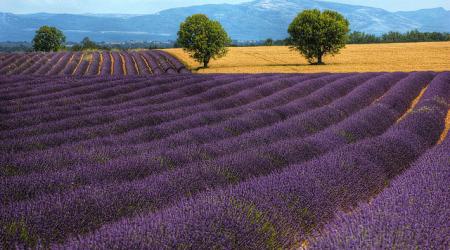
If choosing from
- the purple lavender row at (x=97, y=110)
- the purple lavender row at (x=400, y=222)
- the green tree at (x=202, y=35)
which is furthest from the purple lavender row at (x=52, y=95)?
the green tree at (x=202, y=35)

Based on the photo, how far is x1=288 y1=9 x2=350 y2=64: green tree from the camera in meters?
33.6

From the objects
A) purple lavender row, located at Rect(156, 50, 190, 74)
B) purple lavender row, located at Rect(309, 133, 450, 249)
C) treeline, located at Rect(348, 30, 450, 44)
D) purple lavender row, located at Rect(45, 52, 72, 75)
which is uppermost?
treeline, located at Rect(348, 30, 450, 44)

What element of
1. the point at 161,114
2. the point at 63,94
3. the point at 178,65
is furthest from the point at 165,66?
the point at 161,114

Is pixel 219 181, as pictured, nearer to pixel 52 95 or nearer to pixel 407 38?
pixel 52 95

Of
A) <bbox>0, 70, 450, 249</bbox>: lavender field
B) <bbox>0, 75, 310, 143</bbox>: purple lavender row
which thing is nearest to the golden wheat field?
<bbox>0, 70, 450, 249</bbox>: lavender field

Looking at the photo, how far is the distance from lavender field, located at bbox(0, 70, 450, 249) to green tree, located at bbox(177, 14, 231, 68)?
25.9 meters

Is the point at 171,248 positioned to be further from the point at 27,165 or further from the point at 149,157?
the point at 27,165

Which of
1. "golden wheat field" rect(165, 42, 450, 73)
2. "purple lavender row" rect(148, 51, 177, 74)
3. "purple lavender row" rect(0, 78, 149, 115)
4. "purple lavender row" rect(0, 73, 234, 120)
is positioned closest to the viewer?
"purple lavender row" rect(0, 73, 234, 120)

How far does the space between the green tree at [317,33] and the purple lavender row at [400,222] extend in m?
31.6

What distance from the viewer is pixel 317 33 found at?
33.3 meters

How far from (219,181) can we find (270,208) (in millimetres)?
1068

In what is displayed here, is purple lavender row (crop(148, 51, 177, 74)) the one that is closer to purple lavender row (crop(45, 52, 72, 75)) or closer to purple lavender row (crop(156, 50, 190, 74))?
purple lavender row (crop(156, 50, 190, 74))

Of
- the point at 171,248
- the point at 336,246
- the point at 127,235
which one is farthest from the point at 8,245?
the point at 336,246

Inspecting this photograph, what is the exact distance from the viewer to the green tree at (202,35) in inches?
1334
